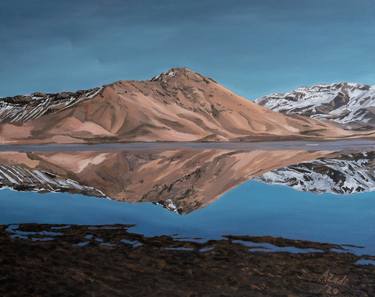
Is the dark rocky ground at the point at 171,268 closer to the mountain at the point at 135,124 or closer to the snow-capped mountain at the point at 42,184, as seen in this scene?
the snow-capped mountain at the point at 42,184

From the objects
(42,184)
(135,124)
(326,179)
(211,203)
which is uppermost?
(135,124)

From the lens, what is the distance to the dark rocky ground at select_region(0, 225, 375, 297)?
6.87m

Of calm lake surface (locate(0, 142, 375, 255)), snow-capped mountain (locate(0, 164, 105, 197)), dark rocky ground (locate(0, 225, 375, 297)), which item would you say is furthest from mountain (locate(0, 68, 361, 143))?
dark rocky ground (locate(0, 225, 375, 297))

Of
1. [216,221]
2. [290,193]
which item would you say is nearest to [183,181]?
[290,193]

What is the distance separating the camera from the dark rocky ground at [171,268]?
6.87m

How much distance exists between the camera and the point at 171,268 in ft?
26.0

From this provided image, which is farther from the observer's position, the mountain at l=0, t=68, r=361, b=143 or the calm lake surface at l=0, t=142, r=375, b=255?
the mountain at l=0, t=68, r=361, b=143

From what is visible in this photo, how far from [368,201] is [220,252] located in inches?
341

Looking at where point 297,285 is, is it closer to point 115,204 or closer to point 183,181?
point 115,204

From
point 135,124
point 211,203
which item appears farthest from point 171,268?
point 135,124

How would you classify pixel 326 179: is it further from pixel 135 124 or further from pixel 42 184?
pixel 135 124

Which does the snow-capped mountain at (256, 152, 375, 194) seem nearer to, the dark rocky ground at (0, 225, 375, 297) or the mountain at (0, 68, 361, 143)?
the dark rocky ground at (0, 225, 375, 297)

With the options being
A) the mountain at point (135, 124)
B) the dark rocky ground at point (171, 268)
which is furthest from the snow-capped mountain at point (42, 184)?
the mountain at point (135, 124)

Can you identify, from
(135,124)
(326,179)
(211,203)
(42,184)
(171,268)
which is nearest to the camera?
(171,268)
